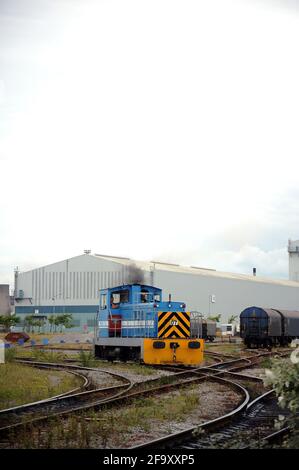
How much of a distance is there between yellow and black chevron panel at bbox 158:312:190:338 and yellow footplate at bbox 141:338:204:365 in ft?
2.37

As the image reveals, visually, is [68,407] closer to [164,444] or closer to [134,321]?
[164,444]

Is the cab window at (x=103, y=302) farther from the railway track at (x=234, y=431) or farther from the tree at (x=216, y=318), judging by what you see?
the tree at (x=216, y=318)

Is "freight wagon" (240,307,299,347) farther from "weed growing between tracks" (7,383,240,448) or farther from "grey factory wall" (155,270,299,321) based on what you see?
"grey factory wall" (155,270,299,321)

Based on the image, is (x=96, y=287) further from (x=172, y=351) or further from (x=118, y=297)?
(x=172, y=351)

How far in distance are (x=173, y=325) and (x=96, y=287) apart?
152 feet

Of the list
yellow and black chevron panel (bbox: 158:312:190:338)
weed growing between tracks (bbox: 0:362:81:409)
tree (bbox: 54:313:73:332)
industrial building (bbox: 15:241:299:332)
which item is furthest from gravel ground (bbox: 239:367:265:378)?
tree (bbox: 54:313:73:332)

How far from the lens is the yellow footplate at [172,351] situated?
1816cm

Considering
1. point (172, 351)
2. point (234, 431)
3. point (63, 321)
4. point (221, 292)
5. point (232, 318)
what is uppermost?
point (221, 292)

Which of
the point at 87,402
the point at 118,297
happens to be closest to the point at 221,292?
the point at 118,297

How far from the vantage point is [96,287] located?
6500cm

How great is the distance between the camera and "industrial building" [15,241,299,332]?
209ft
